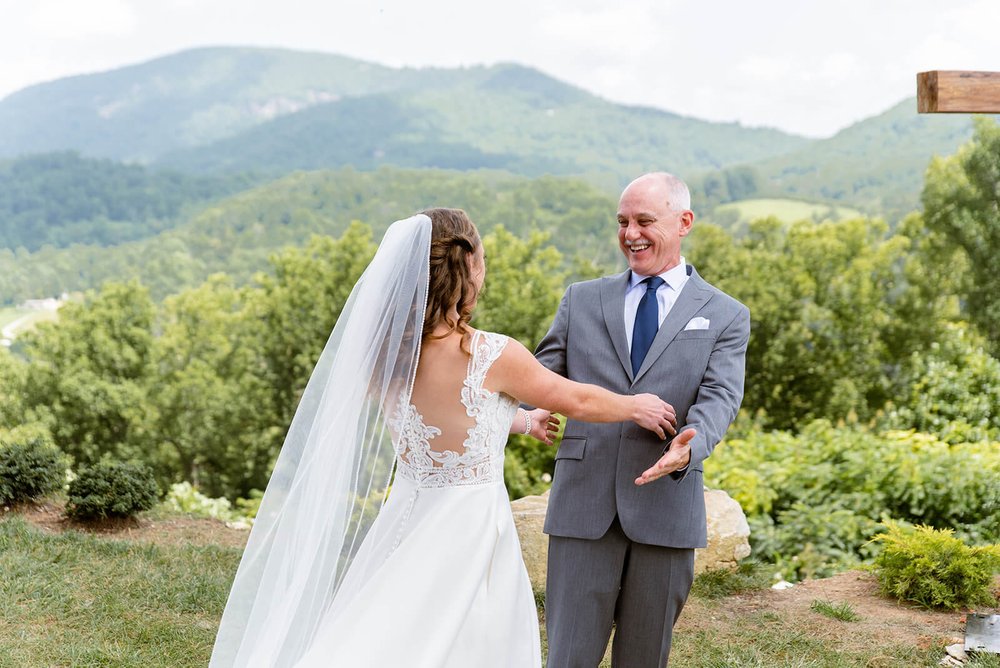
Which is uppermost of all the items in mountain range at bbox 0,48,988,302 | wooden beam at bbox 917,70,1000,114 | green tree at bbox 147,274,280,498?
mountain range at bbox 0,48,988,302

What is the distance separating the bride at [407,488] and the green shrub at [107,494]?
4151mm

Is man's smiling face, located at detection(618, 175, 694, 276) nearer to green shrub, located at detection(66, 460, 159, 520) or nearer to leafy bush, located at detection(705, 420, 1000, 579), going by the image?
leafy bush, located at detection(705, 420, 1000, 579)

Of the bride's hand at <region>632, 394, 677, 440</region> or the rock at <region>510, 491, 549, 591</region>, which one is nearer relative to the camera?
the bride's hand at <region>632, 394, 677, 440</region>

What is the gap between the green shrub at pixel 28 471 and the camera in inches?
283

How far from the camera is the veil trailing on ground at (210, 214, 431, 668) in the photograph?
10.1 feet

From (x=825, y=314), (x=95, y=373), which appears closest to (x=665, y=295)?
(x=825, y=314)

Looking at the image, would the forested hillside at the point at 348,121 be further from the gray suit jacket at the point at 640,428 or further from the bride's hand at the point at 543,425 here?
the gray suit jacket at the point at 640,428

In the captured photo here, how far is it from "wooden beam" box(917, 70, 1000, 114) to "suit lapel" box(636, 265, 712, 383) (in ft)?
A: 4.96

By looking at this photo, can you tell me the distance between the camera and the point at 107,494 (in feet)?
22.8

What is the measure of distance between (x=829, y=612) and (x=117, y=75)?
127 m

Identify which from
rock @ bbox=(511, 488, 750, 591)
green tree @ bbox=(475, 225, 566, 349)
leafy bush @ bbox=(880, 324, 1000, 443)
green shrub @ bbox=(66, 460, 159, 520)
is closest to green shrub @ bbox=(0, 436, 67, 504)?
green shrub @ bbox=(66, 460, 159, 520)

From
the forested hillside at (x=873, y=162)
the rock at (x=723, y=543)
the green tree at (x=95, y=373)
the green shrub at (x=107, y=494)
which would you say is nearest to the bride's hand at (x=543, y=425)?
the rock at (x=723, y=543)

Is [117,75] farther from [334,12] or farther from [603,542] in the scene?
[603,542]

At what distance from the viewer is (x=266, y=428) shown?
89.5ft
